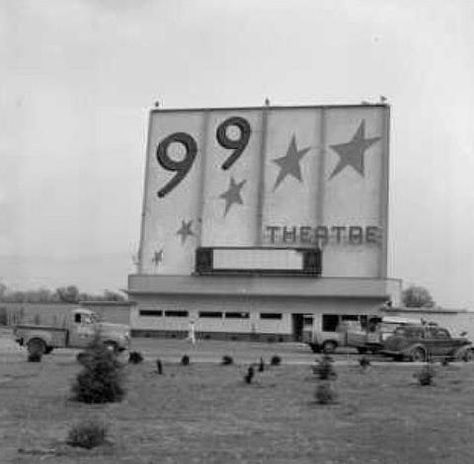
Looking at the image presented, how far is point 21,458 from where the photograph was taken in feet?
38.2

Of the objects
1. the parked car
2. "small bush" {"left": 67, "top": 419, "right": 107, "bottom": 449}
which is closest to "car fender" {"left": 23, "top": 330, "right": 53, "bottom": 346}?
the parked car

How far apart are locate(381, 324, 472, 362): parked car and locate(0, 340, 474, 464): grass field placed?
53.9 ft

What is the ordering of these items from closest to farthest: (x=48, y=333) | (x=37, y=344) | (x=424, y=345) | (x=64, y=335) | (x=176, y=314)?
(x=37, y=344)
(x=48, y=333)
(x=64, y=335)
(x=424, y=345)
(x=176, y=314)

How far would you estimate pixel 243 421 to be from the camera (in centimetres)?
1645

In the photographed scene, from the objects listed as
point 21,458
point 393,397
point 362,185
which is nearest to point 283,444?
point 21,458

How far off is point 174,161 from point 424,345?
47.6 metres

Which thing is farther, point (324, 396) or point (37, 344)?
point (37, 344)

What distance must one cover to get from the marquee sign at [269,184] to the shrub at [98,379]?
65.1 m

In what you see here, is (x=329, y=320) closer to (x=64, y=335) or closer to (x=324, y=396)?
(x=64, y=335)

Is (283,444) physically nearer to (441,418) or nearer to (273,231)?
(441,418)

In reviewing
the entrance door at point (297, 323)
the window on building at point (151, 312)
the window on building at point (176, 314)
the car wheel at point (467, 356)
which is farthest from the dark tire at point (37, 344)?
the window on building at point (151, 312)

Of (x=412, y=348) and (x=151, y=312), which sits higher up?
(x=151, y=312)

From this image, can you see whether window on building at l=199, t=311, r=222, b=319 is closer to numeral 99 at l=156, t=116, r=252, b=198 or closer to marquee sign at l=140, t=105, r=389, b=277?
marquee sign at l=140, t=105, r=389, b=277

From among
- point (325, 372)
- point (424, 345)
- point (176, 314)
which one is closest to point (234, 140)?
point (176, 314)
